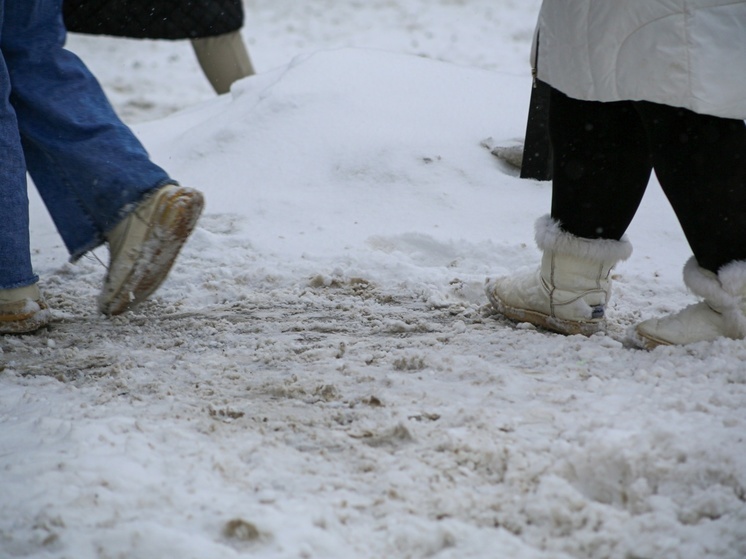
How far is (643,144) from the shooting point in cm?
169

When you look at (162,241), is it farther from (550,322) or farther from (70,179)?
(550,322)

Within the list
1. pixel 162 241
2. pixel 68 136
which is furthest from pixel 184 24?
pixel 162 241

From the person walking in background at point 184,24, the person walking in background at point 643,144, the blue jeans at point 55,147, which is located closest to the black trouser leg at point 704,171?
the person walking in background at point 643,144

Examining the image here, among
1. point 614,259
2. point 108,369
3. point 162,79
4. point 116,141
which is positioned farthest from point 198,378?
point 162,79

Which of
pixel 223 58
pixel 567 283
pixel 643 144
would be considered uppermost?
pixel 643 144

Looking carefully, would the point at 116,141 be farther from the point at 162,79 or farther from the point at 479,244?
the point at 162,79

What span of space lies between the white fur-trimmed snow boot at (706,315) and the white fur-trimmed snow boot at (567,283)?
144 millimetres

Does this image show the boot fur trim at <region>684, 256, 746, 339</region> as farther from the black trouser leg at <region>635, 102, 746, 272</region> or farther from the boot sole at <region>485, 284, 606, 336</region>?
the boot sole at <region>485, 284, 606, 336</region>

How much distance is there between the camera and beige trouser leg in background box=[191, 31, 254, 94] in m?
4.47

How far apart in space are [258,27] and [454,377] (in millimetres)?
7278

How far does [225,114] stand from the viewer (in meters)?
3.59

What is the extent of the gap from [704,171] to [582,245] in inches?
12.9

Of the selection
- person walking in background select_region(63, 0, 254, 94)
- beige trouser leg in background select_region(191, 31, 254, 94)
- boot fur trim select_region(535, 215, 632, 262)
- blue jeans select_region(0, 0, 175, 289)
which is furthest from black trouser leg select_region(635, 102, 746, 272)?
beige trouser leg in background select_region(191, 31, 254, 94)

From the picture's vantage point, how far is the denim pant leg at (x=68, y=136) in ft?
6.23
